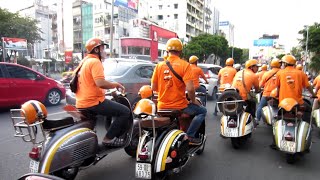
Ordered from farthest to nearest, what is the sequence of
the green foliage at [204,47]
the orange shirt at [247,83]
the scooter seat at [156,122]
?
the green foliage at [204,47] < the orange shirt at [247,83] < the scooter seat at [156,122]

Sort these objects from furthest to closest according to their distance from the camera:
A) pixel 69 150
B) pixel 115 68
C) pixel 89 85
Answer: pixel 115 68 → pixel 89 85 → pixel 69 150

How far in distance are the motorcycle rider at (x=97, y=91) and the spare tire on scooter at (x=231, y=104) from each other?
6.56 ft


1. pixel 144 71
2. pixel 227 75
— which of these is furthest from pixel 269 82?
pixel 144 71

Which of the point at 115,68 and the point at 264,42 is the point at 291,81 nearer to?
the point at 115,68

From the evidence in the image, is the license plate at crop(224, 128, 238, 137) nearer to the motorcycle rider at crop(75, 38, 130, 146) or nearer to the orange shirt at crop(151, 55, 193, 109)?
the orange shirt at crop(151, 55, 193, 109)

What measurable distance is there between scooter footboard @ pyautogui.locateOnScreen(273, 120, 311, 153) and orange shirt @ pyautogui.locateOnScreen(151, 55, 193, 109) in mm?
1628

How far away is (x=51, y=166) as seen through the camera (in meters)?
3.21

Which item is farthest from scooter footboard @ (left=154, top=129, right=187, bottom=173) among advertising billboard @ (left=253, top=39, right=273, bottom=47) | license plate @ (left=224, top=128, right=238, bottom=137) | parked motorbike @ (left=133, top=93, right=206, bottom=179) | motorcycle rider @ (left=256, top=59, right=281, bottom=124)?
advertising billboard @ (left=253, top=39, right=273, bottom=47)

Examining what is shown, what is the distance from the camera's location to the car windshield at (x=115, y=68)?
7707mm

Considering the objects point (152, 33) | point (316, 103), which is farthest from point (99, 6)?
point (316, 103)

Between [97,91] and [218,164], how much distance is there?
7.36ft

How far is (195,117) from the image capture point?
14.8ft

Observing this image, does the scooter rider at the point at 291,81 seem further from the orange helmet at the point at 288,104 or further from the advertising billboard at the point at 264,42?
the advertising billboard at the point at 264,42

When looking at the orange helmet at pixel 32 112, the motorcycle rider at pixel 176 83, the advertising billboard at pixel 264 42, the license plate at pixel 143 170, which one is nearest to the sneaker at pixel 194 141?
the motorcycle rider at pixel 176 83
